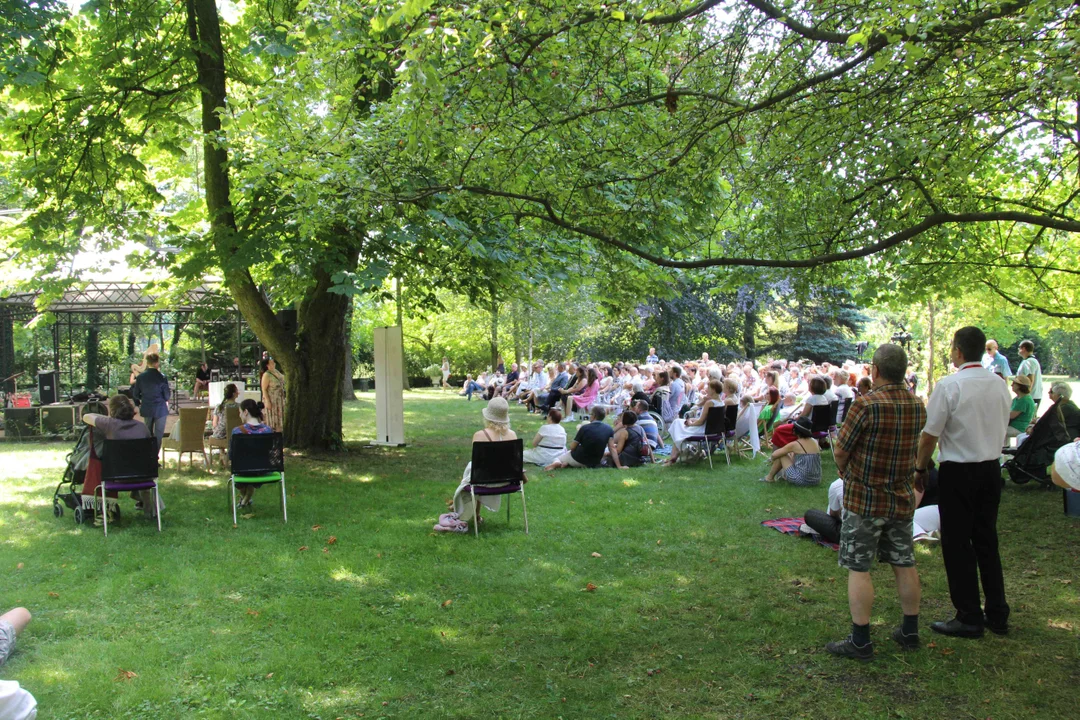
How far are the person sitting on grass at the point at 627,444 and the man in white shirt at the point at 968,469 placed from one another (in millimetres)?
6929

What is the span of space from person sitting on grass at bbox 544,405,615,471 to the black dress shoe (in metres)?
6.87

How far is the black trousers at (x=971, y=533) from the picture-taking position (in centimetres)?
468

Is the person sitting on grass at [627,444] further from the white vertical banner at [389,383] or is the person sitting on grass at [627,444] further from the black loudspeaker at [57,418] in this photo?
the black loudspeaker at [57,418]

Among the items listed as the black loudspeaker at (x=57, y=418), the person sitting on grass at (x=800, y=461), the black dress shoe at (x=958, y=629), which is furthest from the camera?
the black loudspeaker at (x=57, y=418)

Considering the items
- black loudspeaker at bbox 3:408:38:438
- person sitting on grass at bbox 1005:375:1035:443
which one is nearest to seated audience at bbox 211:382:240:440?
black loudspeaker at bbox 3:408:38:438

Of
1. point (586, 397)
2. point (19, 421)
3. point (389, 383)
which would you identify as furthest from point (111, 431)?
point (586, 397)

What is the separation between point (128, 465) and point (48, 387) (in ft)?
40.9

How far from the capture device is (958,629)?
15.8ft

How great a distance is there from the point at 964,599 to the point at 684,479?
589 cm

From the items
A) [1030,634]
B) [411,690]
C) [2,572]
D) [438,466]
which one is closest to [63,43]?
[2,572]

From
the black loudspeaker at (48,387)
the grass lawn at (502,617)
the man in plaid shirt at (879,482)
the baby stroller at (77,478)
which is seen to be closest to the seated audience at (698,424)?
the grass lawn at (502,617)

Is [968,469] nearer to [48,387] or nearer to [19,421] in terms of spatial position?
[19,421]

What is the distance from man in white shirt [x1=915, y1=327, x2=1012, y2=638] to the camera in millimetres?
4613

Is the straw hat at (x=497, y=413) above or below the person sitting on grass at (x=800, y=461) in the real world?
above
